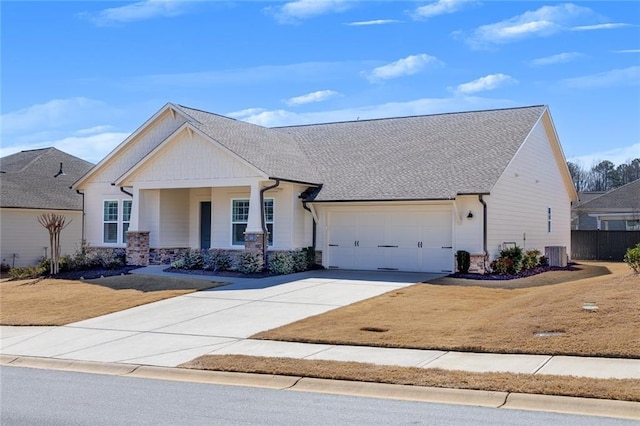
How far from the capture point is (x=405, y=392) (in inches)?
365

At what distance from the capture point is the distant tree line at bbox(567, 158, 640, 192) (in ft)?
270

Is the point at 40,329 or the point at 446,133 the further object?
the point at 446,133

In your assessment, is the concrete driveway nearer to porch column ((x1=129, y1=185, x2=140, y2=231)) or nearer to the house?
the house

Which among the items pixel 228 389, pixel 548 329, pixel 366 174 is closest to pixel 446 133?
pixel 366 174

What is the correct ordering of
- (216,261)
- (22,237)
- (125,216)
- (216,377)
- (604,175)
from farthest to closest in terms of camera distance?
(604,175) → (22,237) → (125,216) → (216,261) → (216,377)

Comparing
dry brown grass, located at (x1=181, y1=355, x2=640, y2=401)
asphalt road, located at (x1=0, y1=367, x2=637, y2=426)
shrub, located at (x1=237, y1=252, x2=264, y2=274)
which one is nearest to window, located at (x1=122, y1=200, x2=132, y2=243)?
shrub, located at (x1=237, y1=252, x2=264, y2=274)

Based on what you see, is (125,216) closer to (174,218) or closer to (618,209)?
(174,218)

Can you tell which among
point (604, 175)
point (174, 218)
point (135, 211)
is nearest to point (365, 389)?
point (135, 211)

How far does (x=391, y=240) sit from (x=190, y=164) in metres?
7.74

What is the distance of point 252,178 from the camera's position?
78.0 feet

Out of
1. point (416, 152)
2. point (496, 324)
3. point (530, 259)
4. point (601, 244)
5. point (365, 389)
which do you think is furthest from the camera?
point (601, 244)

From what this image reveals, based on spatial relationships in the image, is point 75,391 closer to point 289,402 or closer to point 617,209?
point 289,402

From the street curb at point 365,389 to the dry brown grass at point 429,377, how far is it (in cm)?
13

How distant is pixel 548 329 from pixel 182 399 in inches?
255
